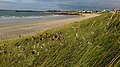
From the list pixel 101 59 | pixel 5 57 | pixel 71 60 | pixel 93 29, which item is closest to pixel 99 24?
pixel 93 29

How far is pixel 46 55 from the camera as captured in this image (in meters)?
3.24

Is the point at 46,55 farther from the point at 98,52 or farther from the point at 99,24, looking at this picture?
the point at 98,52

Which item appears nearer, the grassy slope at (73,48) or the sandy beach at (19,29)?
the grassy slope at (73,48)

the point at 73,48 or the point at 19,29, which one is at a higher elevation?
the point at 73,48

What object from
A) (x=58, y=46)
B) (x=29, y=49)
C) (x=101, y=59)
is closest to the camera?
(x=101, y=59)

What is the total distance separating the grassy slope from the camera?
246 centimetres

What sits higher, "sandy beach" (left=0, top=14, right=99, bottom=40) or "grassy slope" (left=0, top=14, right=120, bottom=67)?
"grassy slope" (left=0, top=14, right=120, bottom=67)

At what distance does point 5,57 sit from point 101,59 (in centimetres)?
186

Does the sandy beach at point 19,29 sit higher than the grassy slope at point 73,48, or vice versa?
the grassy slope at point 73,48

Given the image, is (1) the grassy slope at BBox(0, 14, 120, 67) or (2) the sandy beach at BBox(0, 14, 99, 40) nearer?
(1) the grassy slope at BBox(0, 14, 120, 67)

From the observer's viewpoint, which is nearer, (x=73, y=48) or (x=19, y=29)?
(x=73, y=48)

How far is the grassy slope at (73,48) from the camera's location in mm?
2457

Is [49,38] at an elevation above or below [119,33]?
below

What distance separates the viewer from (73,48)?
9.75 ft
